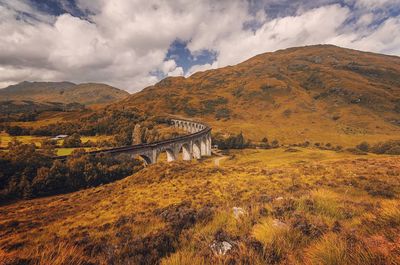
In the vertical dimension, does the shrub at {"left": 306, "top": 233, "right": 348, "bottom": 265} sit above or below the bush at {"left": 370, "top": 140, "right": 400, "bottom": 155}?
above

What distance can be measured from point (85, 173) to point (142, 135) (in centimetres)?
4844

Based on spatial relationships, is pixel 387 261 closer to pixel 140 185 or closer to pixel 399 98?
pixel 140 185

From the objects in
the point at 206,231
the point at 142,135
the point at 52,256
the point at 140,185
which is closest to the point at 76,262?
the point at 52,256

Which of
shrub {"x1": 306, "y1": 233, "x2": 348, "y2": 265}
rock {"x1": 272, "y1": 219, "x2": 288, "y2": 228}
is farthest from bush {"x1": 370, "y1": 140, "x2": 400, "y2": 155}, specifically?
shrub {"x1": 306, "y1": 233, "x2": 348, "y2": 265}

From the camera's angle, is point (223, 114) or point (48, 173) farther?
point (223, 114)

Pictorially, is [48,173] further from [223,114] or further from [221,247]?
[223,114]

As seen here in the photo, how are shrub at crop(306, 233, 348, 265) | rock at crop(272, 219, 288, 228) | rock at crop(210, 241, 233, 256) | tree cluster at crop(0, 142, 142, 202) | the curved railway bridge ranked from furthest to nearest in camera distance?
the curved railway bridge < tree cluster at crop(0, 142, 142, 202) < rock at crop(272, 219, 288, 228) < rock at crop(210, 241, 233, 256) < shrub at crop(306, 233, 348, 265)

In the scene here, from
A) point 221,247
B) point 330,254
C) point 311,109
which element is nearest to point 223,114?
point 311,109

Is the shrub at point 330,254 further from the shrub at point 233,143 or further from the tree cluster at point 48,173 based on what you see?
the shrub at point 233,143

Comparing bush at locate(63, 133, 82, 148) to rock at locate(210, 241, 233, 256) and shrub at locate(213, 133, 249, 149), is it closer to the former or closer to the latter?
shrub at locate(213, 133, 249, 149)

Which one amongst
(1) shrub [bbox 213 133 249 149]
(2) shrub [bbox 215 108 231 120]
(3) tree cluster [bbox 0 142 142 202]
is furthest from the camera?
(2) shrub [bbox 215 108 231 120]

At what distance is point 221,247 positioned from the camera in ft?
14.8

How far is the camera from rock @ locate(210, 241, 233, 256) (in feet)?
14.2

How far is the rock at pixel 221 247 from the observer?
14.2 ft
